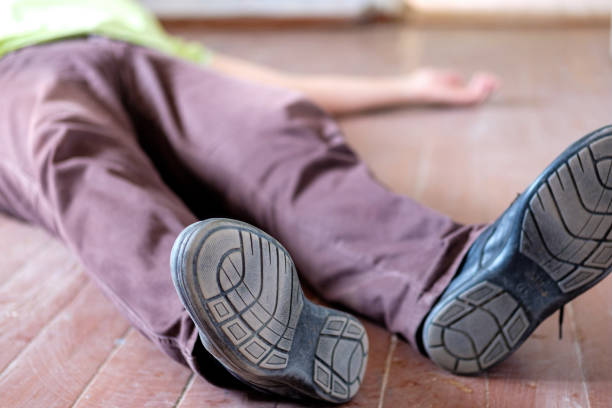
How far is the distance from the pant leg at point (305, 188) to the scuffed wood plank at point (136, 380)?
225 millimetres

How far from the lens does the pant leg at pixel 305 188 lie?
829mm

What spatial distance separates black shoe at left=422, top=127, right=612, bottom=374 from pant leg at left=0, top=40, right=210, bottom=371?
30cm

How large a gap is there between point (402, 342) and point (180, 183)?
0.43 metres

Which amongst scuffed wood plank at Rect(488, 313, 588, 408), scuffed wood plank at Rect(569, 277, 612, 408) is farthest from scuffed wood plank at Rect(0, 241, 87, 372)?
scuffed wood plank at Rect(569, 277, 612, 408)

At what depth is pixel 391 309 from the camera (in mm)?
835

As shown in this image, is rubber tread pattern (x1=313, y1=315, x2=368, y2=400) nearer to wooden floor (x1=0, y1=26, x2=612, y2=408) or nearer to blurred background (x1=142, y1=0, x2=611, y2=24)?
wooden floor (x1=0, y1=26, x2=612, y2=408)

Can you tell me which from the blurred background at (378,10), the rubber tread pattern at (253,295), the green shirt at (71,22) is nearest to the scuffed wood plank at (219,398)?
the rubber tread pattern at (253,295)

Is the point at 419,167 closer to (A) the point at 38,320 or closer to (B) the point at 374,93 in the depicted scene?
(B) the point at 374,93

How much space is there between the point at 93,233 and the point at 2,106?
0.33m

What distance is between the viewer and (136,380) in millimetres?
818

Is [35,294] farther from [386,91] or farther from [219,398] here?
[386,91]

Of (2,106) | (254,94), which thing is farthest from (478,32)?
(2,106)

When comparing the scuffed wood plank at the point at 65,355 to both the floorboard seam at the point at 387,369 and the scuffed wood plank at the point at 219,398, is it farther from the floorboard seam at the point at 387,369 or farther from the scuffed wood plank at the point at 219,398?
the floorboard seam at the point at 387,369

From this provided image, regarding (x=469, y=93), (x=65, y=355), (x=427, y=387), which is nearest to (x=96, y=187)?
(x=65, y=355)
